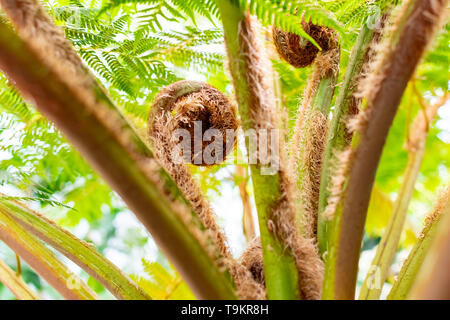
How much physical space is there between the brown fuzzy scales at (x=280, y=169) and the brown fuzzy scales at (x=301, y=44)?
30 centimetres

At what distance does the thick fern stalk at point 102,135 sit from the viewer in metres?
0.41

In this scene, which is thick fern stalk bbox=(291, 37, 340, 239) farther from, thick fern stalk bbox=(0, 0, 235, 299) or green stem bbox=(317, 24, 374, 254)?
thick fern stalk bbox=(0, 0, 235, 299)

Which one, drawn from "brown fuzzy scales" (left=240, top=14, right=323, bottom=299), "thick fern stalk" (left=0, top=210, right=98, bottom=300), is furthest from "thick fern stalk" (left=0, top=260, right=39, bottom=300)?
"brown fuzzy scales" (left=240, top=14, right=323, bottom=299)

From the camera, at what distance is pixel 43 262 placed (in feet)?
2.04

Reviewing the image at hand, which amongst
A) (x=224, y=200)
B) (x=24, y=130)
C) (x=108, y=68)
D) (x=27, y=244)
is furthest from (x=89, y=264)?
(x=224, y=200)

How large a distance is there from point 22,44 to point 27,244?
33cm

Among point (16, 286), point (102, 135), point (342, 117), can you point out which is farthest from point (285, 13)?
point (16, 286)

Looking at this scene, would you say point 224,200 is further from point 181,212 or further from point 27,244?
point 181,212

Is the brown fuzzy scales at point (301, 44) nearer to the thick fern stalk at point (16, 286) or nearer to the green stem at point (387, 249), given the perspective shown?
Answer: the green stem at point (387, 249)

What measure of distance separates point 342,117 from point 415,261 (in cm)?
24

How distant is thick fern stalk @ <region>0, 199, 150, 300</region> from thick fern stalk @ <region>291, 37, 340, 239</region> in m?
0.30

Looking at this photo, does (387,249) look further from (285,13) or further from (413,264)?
(285,13)

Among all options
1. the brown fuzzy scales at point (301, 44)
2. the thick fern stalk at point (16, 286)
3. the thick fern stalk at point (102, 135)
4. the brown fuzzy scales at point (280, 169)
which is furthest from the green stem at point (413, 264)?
the thick fern stalk at point (16, 286)
